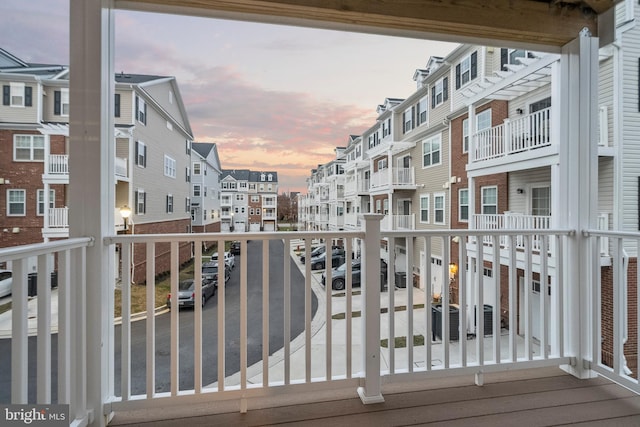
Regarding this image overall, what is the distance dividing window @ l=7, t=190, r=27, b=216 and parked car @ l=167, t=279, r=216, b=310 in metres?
0.78

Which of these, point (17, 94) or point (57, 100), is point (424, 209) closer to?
point (57, 100)

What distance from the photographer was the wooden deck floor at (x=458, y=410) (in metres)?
1.59

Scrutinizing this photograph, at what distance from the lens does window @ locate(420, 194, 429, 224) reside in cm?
251

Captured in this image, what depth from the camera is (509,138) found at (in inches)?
117

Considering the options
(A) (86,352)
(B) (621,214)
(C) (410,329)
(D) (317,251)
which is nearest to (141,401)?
(A) (86,352)

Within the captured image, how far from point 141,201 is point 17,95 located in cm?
77

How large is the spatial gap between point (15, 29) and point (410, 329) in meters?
2.42

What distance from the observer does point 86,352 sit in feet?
4.88

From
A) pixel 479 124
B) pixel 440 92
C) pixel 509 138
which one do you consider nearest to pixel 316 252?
pixel 440 92

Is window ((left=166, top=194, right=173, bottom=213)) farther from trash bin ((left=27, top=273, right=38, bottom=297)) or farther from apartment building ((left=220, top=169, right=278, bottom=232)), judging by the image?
trash bin ((left=27, top=273, right=38, bottom=297))

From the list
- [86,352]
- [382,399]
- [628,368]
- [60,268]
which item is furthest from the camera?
[628,368]

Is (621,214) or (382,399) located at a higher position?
(621,214)

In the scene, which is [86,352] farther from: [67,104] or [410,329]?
[410,329]

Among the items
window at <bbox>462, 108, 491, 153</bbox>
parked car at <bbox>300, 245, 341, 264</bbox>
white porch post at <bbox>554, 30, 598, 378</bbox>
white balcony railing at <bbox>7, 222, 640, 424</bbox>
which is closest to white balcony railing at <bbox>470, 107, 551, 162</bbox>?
window at <bbox>462, 108, 491, 153</bbox>
